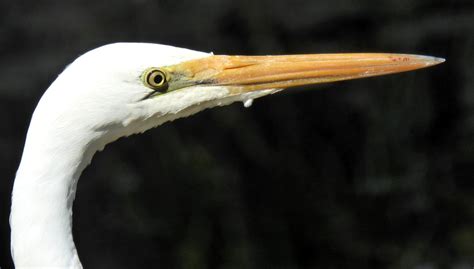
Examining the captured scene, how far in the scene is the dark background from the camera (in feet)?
14.1

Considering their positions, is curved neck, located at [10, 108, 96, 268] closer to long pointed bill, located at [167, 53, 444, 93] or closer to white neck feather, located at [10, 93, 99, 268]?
white neck feather, located at [10, 93, 99, 268]

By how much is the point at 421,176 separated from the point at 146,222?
1.32 metres

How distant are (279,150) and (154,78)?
2.40m

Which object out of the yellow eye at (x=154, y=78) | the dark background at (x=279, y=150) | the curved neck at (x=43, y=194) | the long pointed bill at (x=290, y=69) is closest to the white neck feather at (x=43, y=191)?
the curved neck at (x=43, y=194)


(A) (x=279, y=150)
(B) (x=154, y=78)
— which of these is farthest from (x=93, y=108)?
(A) (x=279, y=150)

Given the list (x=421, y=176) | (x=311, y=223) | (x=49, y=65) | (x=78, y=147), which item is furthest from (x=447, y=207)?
(x=78, y=147)

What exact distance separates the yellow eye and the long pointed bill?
0.13 meters

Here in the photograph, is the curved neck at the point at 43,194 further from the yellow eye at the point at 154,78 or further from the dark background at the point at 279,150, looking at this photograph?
the dark background at the point at 279,150

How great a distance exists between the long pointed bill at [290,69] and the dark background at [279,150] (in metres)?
2.06

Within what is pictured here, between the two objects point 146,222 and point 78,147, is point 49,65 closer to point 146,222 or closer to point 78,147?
point 146,222

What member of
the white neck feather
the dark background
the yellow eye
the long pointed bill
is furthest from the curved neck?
the dark background

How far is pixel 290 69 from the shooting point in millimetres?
2221

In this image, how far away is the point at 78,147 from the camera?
195 centimetres

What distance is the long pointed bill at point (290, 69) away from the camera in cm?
218
